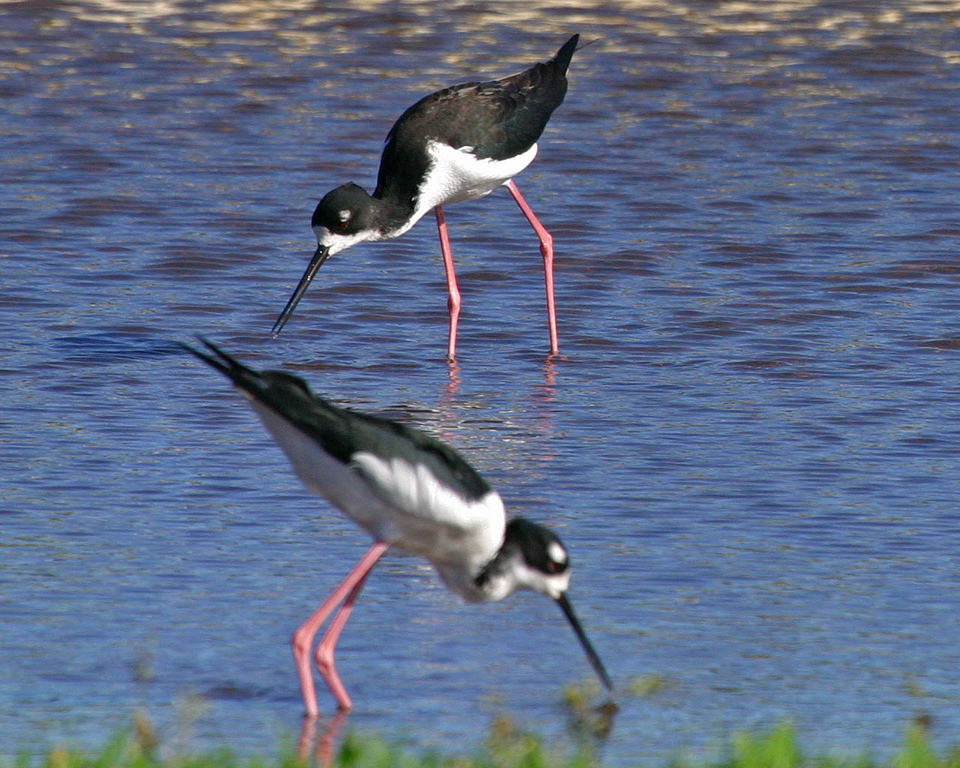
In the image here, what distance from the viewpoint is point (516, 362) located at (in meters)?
8.82

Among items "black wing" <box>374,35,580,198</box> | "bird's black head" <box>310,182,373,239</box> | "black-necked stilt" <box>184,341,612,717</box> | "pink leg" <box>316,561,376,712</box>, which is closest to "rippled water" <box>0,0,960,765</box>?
"pink leg" <box>316,561,376,712</box>

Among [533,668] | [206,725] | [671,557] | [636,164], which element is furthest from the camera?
[636,164]

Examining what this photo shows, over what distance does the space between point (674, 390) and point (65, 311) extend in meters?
2.83

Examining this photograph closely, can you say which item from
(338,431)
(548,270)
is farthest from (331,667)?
(548,270)

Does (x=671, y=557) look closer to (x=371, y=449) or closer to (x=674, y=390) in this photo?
(x=371, y=449)

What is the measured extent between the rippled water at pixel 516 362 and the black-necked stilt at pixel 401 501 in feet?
0.86

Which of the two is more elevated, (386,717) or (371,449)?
(371,449)

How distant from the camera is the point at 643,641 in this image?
17.9 feet

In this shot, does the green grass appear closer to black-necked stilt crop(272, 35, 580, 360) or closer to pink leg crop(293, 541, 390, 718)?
pink leg crop(293, 541, 390, 718)

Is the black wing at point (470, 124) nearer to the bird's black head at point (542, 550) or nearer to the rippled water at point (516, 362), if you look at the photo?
the rippled water at point (516, 362)

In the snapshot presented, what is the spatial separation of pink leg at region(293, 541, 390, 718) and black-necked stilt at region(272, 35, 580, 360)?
142 inches

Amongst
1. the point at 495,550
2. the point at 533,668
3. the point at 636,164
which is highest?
the point at 495,550

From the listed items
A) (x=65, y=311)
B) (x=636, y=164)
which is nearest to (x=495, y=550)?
(x=65, y=311)

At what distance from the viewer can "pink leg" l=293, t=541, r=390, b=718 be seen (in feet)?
16.3
